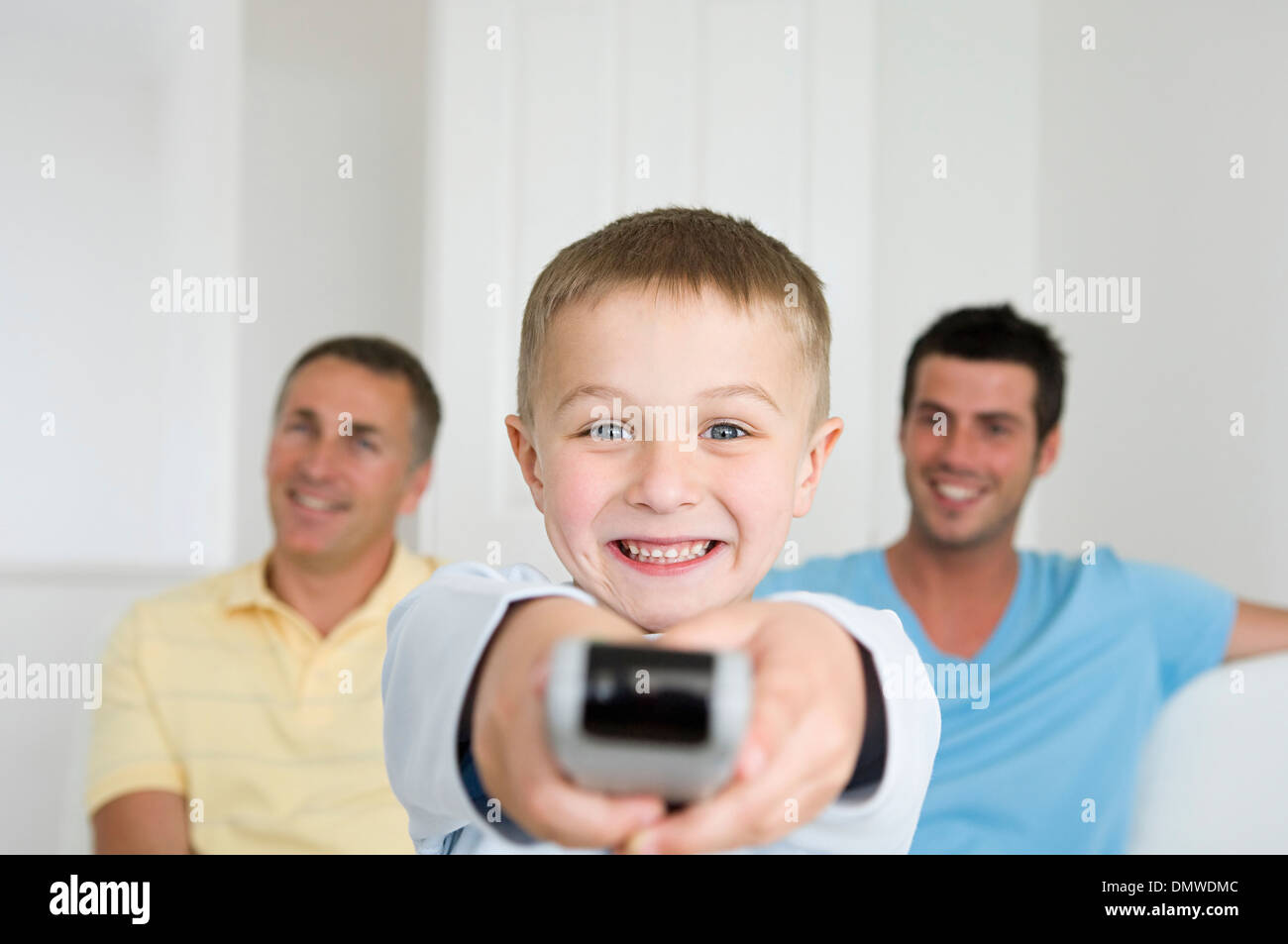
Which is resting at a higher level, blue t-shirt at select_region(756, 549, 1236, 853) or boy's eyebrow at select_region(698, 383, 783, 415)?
boy's eyebrow at select_region(698, 383, 783, 415)

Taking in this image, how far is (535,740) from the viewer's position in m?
0.43

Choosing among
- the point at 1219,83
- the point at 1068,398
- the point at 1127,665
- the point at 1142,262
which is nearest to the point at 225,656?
the point at 1127,665

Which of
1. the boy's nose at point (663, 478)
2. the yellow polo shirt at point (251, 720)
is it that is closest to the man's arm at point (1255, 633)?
the yellow polo shirt at point (251, 720)

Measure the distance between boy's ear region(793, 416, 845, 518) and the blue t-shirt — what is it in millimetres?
881

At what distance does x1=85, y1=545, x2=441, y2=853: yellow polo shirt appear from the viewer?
1641 millimetres

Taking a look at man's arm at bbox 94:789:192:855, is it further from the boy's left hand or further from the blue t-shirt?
the boy's left hand

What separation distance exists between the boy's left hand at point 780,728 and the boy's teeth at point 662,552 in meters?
0.19

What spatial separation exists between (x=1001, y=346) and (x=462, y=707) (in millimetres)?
1639

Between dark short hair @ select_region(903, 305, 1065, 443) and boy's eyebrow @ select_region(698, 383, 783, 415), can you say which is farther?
dark short hair @ select_region(903, 305, 1065, 443)

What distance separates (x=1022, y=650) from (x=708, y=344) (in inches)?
51.0

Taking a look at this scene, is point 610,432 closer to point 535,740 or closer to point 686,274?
point 686,274

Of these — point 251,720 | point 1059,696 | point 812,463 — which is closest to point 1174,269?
point 1059,696

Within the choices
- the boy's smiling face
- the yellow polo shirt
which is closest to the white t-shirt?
the boy's smiling face

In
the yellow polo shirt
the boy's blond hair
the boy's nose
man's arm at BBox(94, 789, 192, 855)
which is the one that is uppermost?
the boy's blond hair
